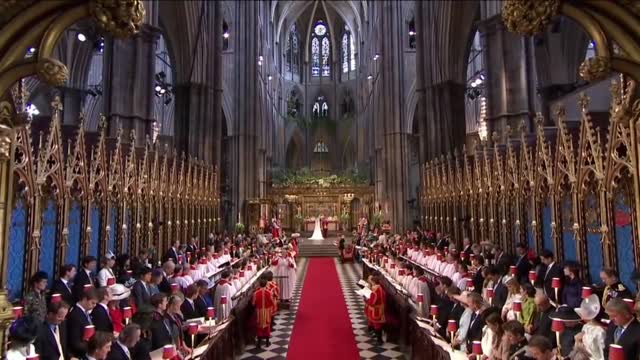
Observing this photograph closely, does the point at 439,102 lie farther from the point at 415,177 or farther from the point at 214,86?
the point at 415,177

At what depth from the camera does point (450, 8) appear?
19.4m

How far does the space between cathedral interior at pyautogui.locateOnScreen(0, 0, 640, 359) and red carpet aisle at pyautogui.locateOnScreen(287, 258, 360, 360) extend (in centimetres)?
418

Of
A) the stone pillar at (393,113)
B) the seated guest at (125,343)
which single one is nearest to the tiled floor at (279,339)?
the seated guest at (125,343)

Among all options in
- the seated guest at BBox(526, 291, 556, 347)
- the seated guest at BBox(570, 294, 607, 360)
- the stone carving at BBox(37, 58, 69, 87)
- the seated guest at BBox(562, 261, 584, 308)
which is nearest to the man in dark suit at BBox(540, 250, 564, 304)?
the seated guest at BBox(562, 261, 584, 308)

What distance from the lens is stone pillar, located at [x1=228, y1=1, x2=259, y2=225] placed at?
29312mm

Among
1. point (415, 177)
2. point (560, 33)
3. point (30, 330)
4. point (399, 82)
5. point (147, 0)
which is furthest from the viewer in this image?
point (415, 177)

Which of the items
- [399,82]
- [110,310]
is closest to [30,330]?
[110,310]

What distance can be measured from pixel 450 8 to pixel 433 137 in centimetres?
537

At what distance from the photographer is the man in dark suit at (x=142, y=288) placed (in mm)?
6390

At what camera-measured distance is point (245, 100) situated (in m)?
29.7

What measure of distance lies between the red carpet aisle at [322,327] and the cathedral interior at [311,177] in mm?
4184

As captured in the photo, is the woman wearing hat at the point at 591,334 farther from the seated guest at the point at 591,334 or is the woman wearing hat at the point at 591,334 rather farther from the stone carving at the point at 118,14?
the stone carving at the point at 118,14

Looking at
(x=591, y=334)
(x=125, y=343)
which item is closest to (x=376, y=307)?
(x=591, y=334)

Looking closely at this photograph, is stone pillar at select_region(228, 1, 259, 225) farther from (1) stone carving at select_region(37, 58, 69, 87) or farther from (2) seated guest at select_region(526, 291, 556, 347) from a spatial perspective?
(1) stone carving at select_region(37, 58, 69, 87)
